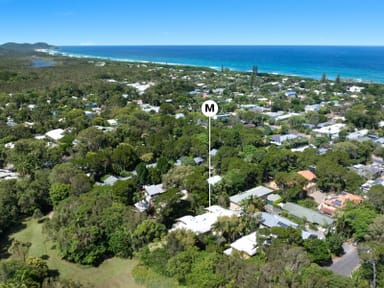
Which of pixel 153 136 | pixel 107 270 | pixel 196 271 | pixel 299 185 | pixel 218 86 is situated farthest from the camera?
pixel 218 86

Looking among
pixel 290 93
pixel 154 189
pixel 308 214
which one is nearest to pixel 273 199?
pixel 308 214

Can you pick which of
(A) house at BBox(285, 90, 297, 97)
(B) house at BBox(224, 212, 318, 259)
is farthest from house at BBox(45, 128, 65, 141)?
(A) house at BBox(285, 90, 297, 97)

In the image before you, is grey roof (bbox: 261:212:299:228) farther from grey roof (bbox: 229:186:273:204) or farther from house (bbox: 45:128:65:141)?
house (bbox: 45:128:65:141)

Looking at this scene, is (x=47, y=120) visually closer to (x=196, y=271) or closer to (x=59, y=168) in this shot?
(x=59, y=168)

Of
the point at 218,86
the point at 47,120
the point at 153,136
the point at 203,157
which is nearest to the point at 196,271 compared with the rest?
the point at 203,157

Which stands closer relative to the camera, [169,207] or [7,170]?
[169,207]

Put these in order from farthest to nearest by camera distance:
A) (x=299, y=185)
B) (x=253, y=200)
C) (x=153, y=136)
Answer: (x=153, y=136) → (x=299, y=185) → (x=253, y=200)
